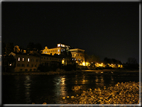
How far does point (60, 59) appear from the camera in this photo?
232ft

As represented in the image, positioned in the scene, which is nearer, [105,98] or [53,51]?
[105,98]

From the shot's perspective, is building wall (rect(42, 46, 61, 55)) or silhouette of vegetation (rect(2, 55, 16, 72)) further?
building wall (rect(42, 46, 61, 55))

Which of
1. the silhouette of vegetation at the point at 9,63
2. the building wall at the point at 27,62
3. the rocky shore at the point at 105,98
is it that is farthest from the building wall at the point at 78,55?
the rocky shore at the point at 105,98

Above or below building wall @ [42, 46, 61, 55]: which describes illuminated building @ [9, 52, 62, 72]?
below

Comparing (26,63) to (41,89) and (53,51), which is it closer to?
(41,89)

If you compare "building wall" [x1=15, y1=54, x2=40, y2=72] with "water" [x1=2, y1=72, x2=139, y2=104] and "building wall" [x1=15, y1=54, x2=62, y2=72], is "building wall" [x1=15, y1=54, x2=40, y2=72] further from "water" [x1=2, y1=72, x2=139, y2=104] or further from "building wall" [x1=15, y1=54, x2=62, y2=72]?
"water" [x1=2, y1=72, x2=139, y2=104]

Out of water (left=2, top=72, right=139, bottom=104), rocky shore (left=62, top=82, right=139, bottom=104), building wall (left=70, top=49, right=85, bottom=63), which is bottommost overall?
water (left=2, top=72, right=139, bottom=104)

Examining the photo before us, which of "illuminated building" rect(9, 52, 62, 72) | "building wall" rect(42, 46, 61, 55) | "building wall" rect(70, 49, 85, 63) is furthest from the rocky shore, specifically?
"building wall" rect(70, 49, 85, 63)

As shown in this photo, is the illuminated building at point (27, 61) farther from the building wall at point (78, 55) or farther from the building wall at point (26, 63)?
the building wall at point (78, 55)

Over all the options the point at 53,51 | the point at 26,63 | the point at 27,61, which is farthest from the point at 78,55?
the point at 26,63

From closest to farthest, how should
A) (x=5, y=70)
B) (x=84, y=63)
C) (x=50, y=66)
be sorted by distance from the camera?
(x=5, y=70) → (x=50, y=66) → (x=84, y=63)

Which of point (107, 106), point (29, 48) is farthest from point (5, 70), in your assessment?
point (107, 106)

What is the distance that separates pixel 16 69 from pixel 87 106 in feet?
137

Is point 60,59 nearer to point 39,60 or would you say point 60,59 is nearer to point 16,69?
point 39,60
